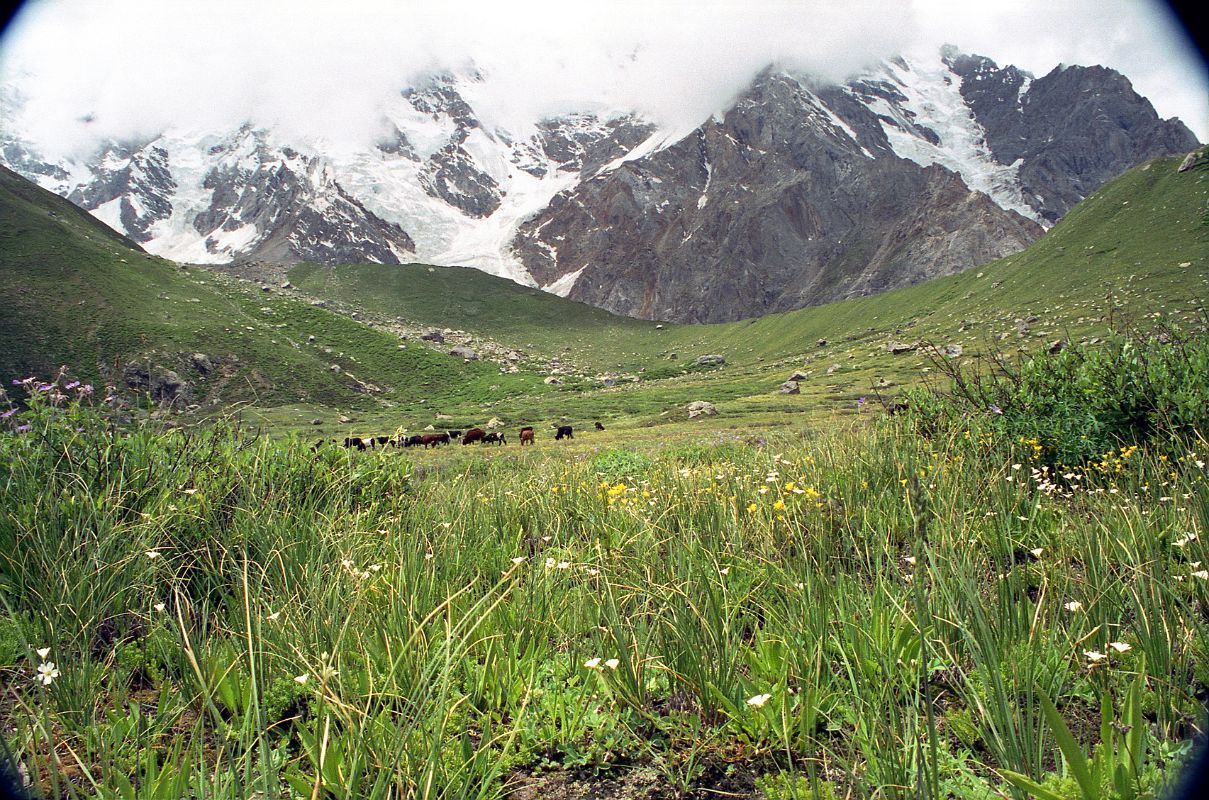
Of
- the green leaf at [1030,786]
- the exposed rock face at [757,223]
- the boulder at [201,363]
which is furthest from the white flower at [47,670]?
the exposed rock face at [757,223]

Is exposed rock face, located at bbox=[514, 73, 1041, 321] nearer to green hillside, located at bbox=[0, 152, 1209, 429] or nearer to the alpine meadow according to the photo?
green hillside, located at bbox=[0, 152, 1209, 429]

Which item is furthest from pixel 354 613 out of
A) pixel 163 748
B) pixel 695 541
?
pixel 695 541

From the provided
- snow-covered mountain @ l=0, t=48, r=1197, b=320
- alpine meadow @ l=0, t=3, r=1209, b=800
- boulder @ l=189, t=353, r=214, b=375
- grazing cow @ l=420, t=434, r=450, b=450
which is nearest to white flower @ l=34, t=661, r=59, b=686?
alpine meadow @ l=0, t=3, r=1209, b=800

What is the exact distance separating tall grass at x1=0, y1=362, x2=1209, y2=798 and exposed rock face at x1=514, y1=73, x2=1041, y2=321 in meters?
149

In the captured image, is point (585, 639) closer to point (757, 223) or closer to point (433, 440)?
point (433, 440)

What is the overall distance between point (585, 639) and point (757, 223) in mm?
184939

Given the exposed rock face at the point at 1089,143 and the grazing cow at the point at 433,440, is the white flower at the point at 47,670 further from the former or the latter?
the exposed rock face at the point at 1089,143

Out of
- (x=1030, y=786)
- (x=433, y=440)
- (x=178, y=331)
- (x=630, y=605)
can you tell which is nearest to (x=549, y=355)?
(x=178, y=331)

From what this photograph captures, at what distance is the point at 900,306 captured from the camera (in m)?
77.5

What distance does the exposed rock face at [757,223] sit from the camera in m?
158

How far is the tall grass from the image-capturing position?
6.74ft

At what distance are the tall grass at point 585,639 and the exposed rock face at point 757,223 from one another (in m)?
149

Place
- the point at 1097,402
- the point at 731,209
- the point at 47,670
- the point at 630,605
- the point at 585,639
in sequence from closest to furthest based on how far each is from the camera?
1. the point at 47,670
2. the point at 585,639
3. the point at 630,605
4. the point at 1097,402
5. the point at 731,209

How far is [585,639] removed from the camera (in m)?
3.07
